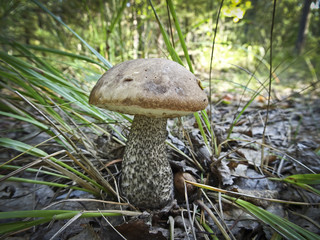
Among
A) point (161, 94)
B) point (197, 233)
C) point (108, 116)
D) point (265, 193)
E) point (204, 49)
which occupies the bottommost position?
point (197, 233)

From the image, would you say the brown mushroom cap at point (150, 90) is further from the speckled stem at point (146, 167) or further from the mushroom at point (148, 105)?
the speckled stem at point (146, 167)

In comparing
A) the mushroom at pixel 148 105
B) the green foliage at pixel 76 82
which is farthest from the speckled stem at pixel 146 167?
the green foliage at pixel 76 82

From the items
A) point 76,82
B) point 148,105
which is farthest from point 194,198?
point 76,82

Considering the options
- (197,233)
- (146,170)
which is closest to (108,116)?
(146,170)

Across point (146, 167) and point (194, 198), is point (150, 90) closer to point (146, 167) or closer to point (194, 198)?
point (146, 167)

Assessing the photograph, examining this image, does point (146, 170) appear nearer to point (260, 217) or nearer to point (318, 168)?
point (260, 217)

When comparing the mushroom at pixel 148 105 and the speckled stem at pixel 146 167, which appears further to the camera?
the speckled stem at pixel 146 167

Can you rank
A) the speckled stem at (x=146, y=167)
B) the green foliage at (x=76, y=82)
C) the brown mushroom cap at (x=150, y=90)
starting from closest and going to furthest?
the brown mushroom cap at (x=150, y=90), the green foliage at (x=76, y=82), the speckled stem at (x=146, y=167)
